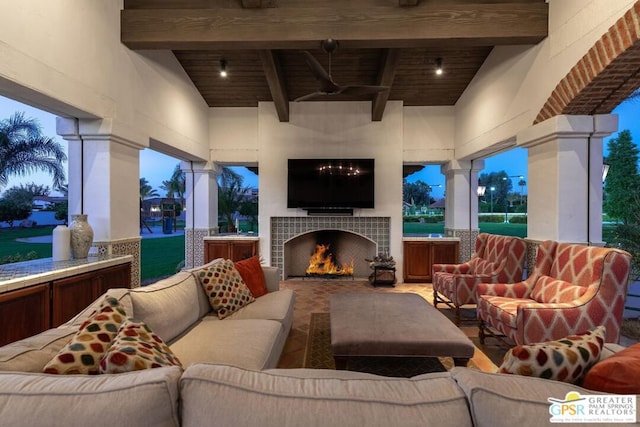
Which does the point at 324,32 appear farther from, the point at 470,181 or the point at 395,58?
the point at 470,181

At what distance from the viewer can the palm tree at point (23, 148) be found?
9.87 ft

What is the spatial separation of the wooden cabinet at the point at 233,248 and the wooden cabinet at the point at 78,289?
8.74 feet

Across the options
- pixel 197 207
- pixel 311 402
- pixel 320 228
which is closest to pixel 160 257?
pixel 197 207

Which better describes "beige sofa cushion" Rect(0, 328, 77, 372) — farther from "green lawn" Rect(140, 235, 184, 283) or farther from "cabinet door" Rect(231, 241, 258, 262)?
"green lawn" Rect(140, 235, 184, 283)

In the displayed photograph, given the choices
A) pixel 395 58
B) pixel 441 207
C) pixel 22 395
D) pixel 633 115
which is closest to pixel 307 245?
pixel 441 207

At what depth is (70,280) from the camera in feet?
8.61

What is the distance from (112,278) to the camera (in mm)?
3191

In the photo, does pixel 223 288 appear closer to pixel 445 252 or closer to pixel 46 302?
pixel 46 302

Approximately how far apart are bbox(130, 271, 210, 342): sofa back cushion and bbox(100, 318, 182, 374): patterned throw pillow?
65 cm

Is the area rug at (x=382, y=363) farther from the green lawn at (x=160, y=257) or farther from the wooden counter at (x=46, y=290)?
the green lawn at (x=160, y=257)

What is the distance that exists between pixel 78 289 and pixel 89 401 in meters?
2.44

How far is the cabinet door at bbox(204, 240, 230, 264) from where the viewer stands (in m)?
6.00

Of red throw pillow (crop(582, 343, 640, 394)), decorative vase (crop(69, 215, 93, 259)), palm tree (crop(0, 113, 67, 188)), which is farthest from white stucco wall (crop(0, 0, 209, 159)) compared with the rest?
red throw pillow (crop(582, 343, 640, 394))

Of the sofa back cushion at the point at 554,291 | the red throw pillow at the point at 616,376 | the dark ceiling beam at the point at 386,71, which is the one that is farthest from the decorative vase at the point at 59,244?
the sofa back cushion at the point at 554,291
